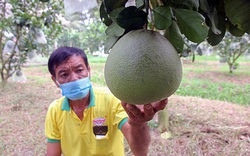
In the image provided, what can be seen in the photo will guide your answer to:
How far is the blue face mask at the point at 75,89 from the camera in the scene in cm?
130

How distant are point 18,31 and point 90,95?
2995 mm

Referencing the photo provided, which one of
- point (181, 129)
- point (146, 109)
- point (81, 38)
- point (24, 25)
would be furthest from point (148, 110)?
point (81, 38)

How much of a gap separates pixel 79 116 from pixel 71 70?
0.82ft

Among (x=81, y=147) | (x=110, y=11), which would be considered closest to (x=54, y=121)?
(x=81, y=147)

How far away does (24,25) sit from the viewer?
3.48 meters

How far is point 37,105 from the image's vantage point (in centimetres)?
345

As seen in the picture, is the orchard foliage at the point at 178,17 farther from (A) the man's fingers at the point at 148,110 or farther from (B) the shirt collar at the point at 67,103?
(B) the shirt collar at the point at 67,103

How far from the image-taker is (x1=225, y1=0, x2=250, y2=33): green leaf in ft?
1.39

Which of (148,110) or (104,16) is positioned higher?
(104,16)

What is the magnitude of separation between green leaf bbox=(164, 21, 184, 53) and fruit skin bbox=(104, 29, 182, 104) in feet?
0.12

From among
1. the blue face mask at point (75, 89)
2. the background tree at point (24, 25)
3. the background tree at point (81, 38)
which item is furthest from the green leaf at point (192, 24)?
the background tree at point (81, 38)

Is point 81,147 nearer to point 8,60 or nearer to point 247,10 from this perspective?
point 247,10

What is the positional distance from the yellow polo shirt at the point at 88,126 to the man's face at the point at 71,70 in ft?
0.36

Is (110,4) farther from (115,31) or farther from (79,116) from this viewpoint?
(79,116)
